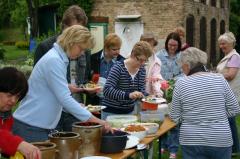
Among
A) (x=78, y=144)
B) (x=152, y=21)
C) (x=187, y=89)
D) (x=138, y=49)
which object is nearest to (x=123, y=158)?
(x=78, y=144)

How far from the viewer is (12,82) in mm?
2508

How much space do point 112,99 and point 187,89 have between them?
109cm

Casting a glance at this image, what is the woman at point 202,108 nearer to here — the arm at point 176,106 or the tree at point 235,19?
the arm at point 176,106

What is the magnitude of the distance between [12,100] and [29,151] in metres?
0.28

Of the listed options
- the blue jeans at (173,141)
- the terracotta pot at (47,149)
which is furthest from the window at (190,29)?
the terracotta pot at (47,149)

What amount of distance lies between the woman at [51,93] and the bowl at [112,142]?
0.07 meters

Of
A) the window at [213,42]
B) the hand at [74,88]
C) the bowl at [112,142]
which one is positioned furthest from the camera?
the window at [213,42]

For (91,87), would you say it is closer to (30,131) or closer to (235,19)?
(30,131)

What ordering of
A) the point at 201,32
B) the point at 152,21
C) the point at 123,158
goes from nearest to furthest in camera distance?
the point at 123,158
the point at 152,21
the point at 201,32

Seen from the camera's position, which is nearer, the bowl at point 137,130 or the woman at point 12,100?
the woman at point 12,100

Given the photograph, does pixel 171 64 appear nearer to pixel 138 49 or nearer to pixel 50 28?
pixel 138 49

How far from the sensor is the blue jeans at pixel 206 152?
391 centimetres

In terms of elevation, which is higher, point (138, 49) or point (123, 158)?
point (138, 49)

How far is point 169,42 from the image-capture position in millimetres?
6316
